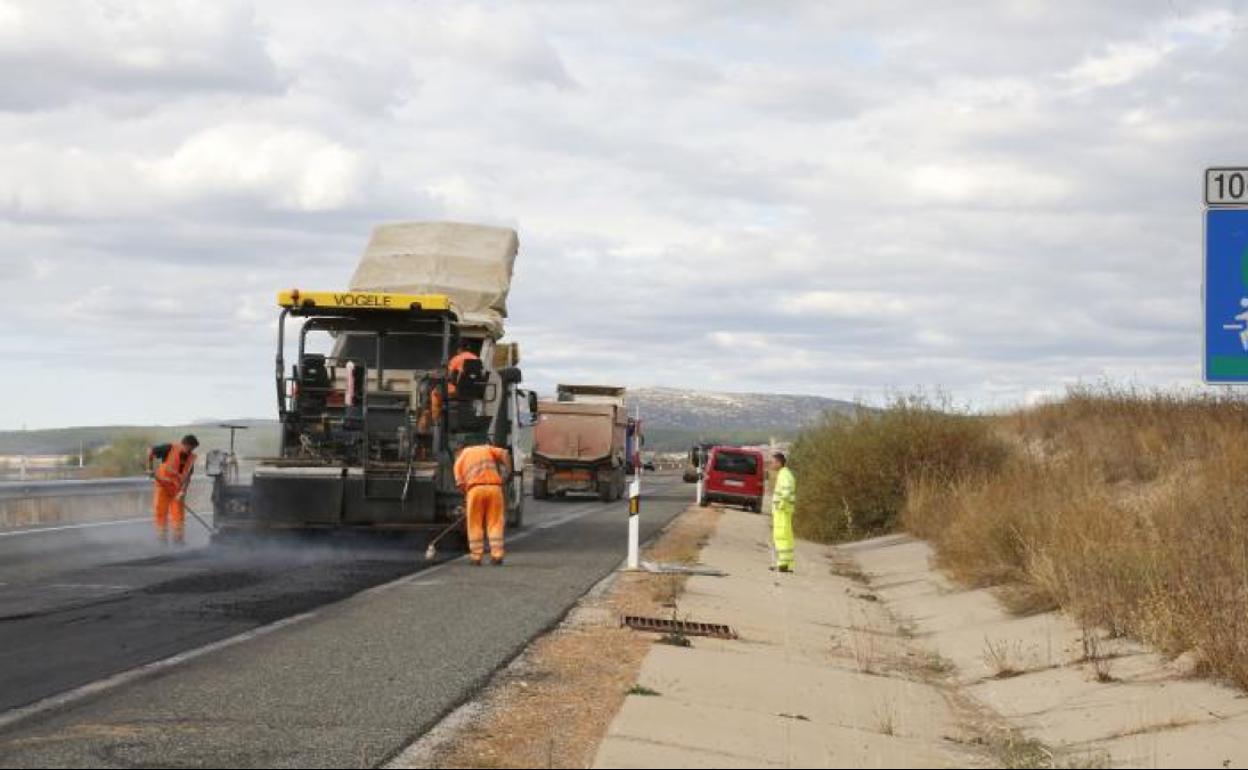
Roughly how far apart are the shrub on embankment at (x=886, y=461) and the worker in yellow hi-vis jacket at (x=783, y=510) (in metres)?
8.56

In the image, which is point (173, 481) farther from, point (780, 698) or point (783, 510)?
point (780, 698)

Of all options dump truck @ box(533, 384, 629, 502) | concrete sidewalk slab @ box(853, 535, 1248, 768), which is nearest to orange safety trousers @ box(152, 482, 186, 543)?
concrete sidewalk slab @ box(853, 535, 1248, 768)

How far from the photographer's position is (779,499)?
21.3 m

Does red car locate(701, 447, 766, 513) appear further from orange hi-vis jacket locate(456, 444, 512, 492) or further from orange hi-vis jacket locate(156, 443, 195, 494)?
orange hi-vis jacket locate(456, 444, 512, 492)

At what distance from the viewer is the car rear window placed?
44.0m

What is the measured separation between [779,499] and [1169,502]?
5.39 metres

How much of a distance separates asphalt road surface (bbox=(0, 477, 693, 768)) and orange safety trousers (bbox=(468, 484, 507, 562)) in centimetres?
29

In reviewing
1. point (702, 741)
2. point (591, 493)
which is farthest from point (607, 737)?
point (591, 493)

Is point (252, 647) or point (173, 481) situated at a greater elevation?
point (173, 481)

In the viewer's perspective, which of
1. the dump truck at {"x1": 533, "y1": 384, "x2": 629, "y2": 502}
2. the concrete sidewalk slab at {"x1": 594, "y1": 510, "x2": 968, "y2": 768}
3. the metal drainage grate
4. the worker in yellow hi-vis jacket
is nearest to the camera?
the concrete sidewalk slab at {"x1": 594, "y1": 510, "x2": 968, "y2": 768}

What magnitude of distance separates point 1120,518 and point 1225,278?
309 inches

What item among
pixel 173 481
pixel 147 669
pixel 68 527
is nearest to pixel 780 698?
pixel 147 669

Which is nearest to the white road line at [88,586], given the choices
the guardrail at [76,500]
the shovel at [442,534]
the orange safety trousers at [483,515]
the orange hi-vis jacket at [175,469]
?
the orange safety trousers at [483,515]

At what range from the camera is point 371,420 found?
21016 mm
